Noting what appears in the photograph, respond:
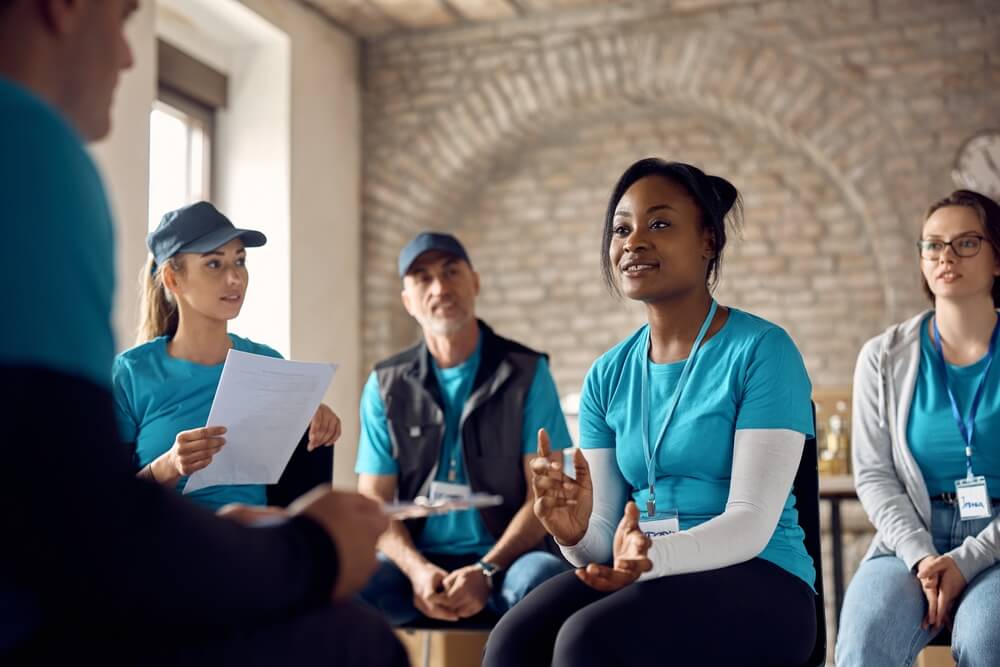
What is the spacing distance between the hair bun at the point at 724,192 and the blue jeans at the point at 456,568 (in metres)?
1.13

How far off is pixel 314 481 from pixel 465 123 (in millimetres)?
3846

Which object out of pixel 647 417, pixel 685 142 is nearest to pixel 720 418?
pixel 647 417

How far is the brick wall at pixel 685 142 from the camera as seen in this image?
205 inches

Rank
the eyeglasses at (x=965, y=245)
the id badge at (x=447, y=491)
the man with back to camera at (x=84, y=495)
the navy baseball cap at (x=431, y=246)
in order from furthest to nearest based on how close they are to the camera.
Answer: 1. the navy baseball cap at (x=431, y=246)
2. the id badge at (x=447, y=491)
3. the eyeglasses at (x=965, y=245)
4. the man with back to camera at (x=84, y=495)

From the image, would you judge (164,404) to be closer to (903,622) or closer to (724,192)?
(724,192)

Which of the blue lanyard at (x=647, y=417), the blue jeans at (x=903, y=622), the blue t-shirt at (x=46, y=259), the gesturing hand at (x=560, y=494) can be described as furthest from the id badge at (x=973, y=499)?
the blue t-shirt at (x=46, y=259)

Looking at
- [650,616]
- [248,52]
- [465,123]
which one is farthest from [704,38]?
[650,616]

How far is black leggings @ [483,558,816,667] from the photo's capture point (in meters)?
1.67

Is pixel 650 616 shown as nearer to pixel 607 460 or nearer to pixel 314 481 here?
pixel 607 460

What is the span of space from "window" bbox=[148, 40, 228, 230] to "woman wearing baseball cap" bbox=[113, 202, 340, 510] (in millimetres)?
2486

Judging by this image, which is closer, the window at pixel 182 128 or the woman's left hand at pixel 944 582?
the woman's left hand at pixel 944 582

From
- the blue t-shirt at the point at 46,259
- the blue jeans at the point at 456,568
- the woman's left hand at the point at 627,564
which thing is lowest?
the blue jeans at the point at 456,568

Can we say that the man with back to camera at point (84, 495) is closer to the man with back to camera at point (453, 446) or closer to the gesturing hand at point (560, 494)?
the gesturing hand at point (560, 494)

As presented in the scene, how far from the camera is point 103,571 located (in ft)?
2.62
